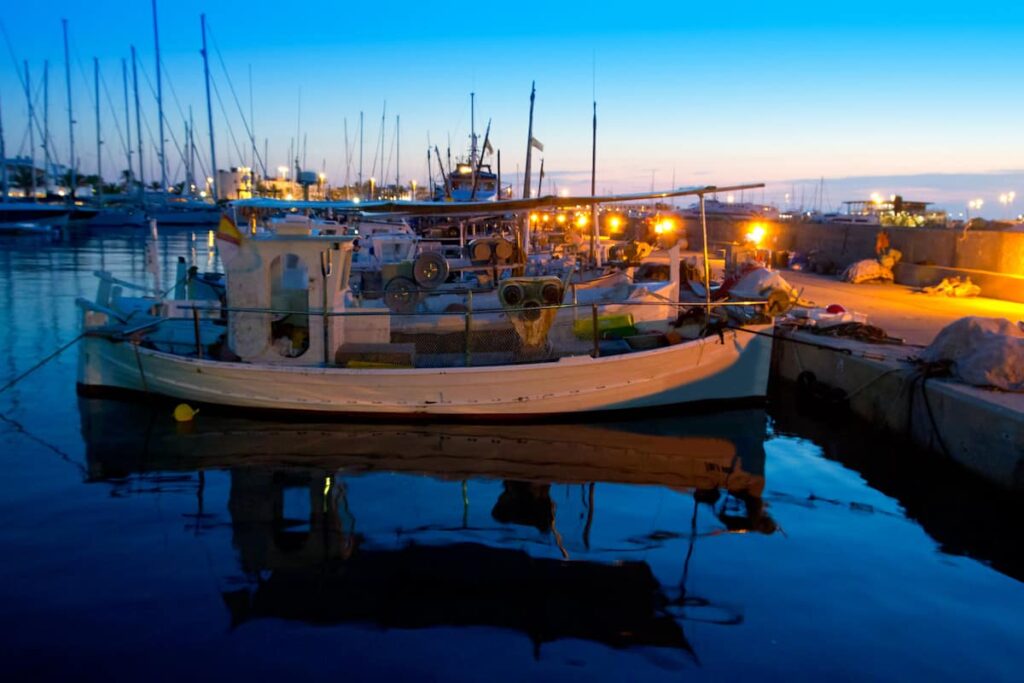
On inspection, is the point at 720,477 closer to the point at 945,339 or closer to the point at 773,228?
the point at 945,339

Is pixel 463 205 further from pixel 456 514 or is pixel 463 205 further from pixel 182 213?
pixel 182 213

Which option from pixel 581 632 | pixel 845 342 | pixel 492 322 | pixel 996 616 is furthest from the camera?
pixel 845 342

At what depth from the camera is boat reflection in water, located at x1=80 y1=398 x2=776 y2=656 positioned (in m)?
6.53

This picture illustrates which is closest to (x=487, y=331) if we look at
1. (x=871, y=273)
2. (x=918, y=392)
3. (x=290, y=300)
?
(x=290, y=300)

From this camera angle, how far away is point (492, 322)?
12.8 metres

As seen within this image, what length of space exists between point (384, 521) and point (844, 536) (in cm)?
495

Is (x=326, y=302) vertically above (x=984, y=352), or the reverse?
(x=326, y=302)

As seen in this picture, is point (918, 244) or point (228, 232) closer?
point (228, 232)

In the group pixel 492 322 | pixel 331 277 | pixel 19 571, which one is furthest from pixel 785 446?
pixel 19 571

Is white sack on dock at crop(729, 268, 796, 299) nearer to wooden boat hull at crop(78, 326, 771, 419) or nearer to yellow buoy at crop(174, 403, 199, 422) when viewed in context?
wooden boat hull at crop(78, 326, 771, 419)

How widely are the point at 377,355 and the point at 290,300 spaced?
1707mm

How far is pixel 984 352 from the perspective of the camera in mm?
10266

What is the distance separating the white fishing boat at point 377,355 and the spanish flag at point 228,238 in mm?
27

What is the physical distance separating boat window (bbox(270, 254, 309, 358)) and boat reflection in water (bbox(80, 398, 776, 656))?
1372 mm
